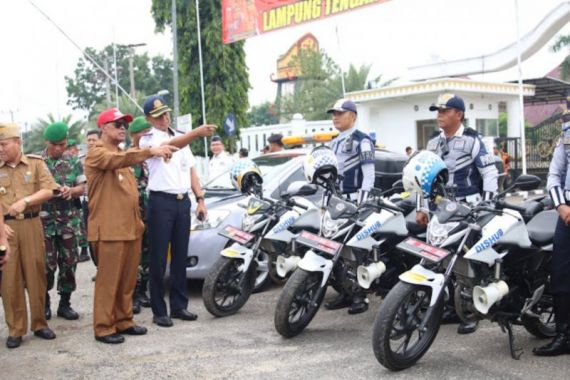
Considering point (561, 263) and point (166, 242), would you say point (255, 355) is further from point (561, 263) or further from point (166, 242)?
point (561, 263)

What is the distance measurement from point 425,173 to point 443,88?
53.4 ft

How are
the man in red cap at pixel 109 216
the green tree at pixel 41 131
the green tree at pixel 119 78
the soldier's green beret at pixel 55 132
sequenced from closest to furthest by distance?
the man in red cap at pixel 109 216, the soldier's green beret at pixel 55 132, the green tree at pixel 41 131, the green tree at pixel 119 78

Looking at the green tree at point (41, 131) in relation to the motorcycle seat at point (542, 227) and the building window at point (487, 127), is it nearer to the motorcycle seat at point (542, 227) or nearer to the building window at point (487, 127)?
the building window at point (487, 127)

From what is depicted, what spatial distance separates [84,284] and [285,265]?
10.8 ft

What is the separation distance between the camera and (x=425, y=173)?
430 centimetres

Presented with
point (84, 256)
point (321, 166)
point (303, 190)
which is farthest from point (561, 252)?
point (84, 256)

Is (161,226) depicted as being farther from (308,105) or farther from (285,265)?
(308,105)

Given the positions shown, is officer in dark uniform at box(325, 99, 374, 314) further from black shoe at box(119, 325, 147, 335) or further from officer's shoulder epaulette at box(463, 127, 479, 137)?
black shoe at box(119, 325, 147, 335)

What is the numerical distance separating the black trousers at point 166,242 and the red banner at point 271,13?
10.4 m

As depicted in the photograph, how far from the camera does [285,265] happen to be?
18.3 feet

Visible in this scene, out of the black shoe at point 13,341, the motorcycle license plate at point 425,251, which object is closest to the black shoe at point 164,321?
the black shoe at point 13,341

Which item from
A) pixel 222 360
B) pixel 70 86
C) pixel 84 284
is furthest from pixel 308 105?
pixel 222 360

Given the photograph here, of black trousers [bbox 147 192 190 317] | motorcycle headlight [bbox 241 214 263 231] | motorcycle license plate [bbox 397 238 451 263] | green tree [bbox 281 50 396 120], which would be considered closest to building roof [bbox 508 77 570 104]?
motorcycle headlight [bbox 241 214 263 231]

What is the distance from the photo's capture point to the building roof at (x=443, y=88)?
20.0 metres
